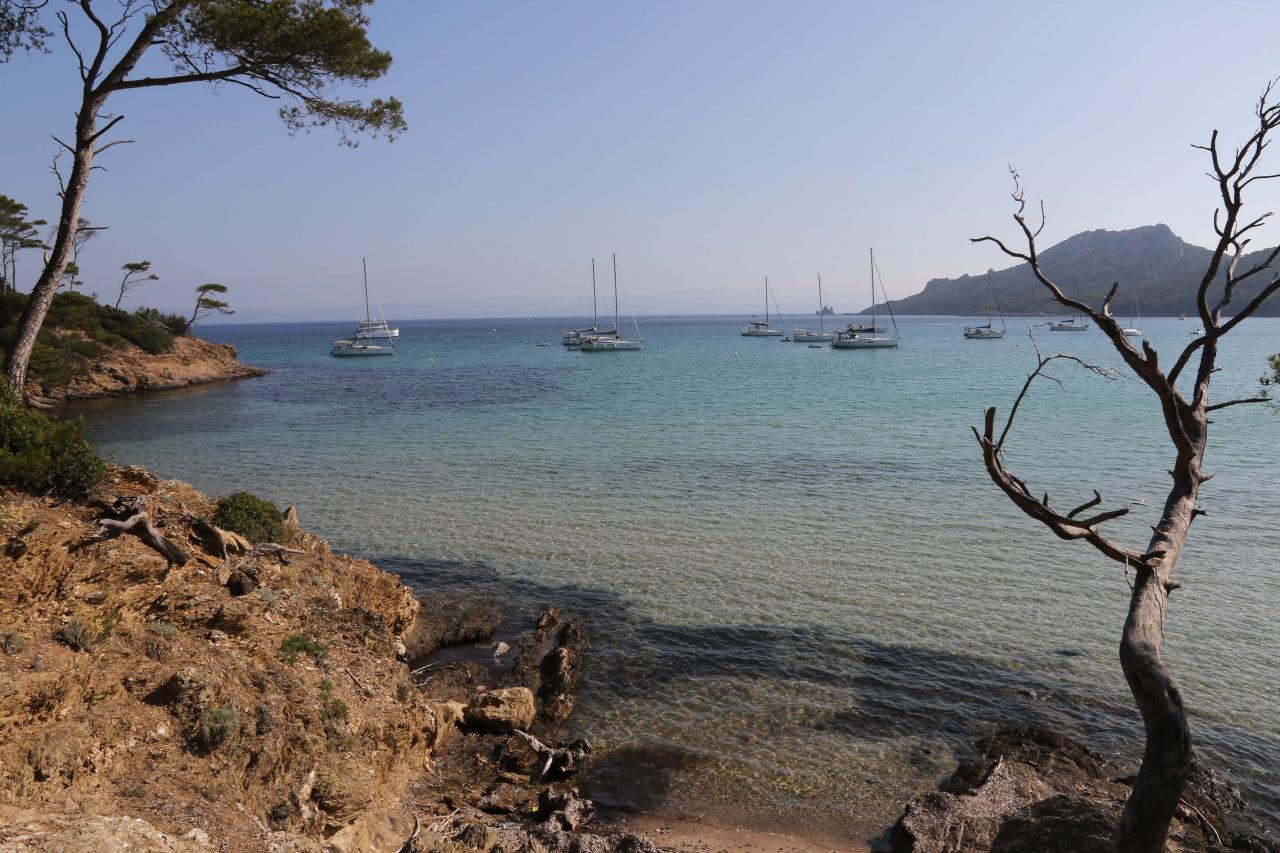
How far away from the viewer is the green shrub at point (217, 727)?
6.65 meters

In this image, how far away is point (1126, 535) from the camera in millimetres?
16453

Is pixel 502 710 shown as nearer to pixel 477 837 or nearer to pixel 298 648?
pixel 298 648

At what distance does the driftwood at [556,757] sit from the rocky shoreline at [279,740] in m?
0.02

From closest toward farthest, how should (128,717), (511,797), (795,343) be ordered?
(128,717) < (511,797) < (795,343)

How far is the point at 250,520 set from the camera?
461 inches

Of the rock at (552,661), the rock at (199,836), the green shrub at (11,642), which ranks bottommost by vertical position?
the rock at (552,661)

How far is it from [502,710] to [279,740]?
2813mm

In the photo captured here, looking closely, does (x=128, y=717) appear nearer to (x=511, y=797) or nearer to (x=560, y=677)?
(x=511, y=797)

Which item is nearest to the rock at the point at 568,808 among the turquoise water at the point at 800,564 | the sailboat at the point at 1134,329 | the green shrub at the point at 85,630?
the turquoise water at the point at 800,564

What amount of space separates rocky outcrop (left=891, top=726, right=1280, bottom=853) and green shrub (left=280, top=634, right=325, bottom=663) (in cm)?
634

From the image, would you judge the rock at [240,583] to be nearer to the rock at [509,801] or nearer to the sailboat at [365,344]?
the rock at [509,801]

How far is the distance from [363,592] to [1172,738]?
1010cm

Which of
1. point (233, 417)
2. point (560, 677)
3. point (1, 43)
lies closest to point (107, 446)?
point (233, 417)

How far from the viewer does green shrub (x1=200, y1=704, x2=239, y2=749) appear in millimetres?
6652
